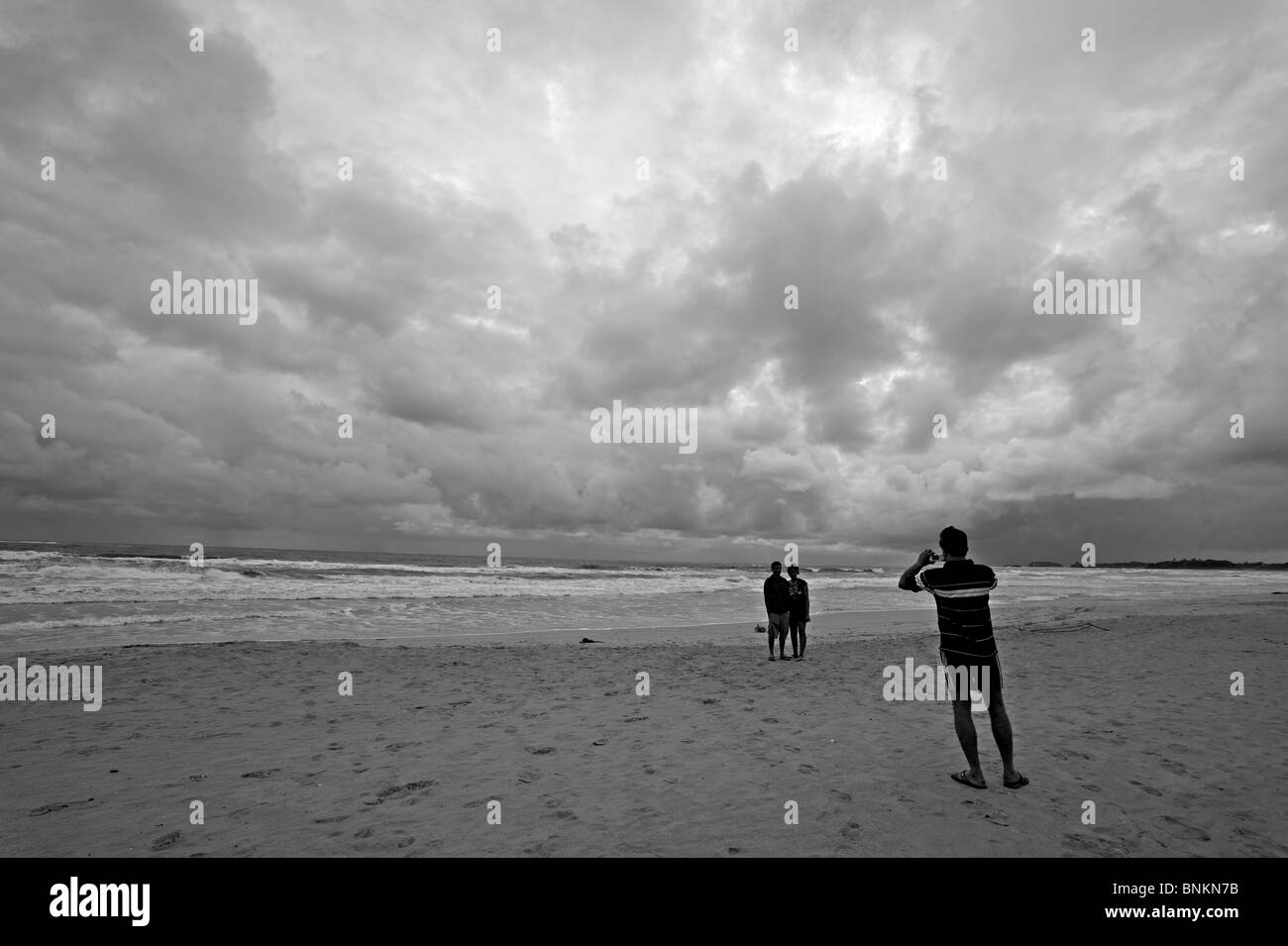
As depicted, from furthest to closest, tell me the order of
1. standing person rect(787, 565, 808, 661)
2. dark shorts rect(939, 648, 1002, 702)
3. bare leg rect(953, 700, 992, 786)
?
standing person rect(787, 565, 808, 661) → bare leg rect(953, 700, 992, 786) → dark shorts rect(939, 648, 1002, 702)

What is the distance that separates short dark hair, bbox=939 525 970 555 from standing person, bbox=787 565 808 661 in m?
8.33

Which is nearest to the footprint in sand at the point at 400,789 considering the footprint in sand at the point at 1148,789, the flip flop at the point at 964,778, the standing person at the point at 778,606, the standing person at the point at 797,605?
the flip flop at the point at 964,778

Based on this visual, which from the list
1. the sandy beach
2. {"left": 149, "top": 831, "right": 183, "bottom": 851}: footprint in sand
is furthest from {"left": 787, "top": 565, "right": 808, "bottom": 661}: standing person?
{"left": 149, "top": 831, "right": 183, "bottom": 851}: footprint in sand

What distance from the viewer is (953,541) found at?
5957mm

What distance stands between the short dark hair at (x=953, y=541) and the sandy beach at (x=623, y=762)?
233cm

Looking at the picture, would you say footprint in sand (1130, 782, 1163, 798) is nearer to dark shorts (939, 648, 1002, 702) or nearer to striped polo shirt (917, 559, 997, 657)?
dark shorts (939, 648, 1002, 702)

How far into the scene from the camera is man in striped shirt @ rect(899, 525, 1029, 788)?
5.72m

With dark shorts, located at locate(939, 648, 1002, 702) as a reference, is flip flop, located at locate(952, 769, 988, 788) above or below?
below

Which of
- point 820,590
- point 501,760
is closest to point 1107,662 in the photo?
point 501,760

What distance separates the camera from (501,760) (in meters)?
6.98

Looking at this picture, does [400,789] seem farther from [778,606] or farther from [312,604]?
[312,604]

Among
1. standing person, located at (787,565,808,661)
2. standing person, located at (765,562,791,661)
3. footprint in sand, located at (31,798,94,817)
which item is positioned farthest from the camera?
standing person, located at (787,565,808,661)
